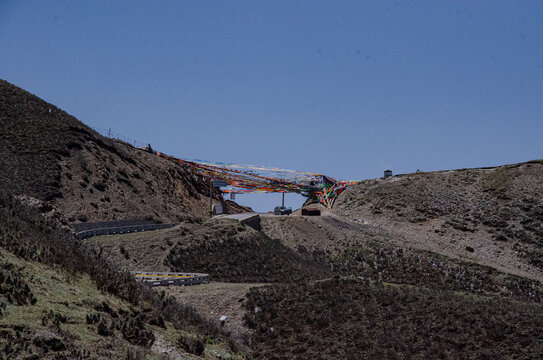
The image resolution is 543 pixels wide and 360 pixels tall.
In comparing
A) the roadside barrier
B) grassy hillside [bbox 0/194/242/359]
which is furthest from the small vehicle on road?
grassy hillside [bbox 0/194/242/359]

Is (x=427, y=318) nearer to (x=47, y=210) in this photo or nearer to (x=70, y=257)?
(x=70, y=257)

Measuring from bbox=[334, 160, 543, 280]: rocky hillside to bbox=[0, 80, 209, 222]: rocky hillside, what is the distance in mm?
26996

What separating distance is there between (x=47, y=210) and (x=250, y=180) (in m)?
60.3

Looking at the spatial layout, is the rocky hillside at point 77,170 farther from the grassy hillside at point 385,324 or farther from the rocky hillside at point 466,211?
the grassy hillside at point 385,324

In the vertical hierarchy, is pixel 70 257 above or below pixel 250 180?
below

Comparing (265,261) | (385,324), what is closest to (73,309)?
(385,324)

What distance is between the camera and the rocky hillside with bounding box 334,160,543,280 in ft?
221

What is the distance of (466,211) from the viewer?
259ft

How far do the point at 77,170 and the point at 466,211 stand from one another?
175ft

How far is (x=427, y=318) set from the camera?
24609mm

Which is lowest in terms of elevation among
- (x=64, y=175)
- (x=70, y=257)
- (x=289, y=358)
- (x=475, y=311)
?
(x=289, y=358)

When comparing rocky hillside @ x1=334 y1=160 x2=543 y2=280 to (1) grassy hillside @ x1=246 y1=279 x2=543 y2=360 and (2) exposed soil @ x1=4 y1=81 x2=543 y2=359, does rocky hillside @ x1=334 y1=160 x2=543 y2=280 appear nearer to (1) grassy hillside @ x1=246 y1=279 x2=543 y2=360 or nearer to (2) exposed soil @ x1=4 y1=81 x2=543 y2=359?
(2) exposed soil @ x1=4 y1=81 x2=543 y2=359

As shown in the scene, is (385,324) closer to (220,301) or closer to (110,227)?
(220,301)

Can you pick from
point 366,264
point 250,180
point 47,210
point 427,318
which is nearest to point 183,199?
point 250,180
